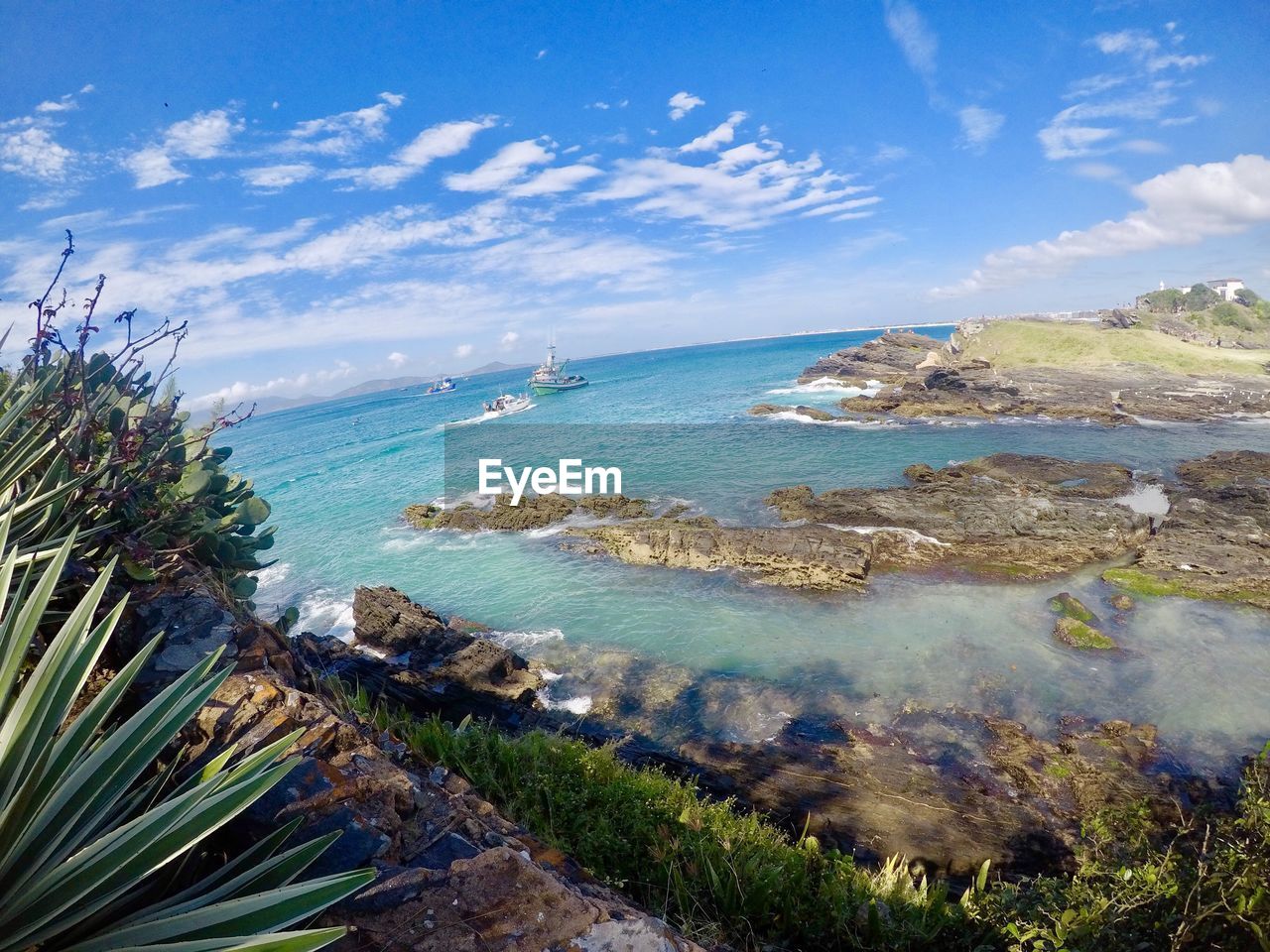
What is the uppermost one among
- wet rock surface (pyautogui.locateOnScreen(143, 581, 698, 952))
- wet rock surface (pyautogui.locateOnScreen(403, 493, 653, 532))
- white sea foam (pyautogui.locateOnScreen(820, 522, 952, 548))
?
wet rock surface (pyautogui.locateOnScreen(143, 581, 698, 952))

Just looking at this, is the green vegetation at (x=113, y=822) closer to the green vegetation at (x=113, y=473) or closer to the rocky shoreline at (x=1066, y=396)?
the green vegetation at (x=113, y=473)

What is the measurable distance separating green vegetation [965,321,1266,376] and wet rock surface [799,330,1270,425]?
281 cm

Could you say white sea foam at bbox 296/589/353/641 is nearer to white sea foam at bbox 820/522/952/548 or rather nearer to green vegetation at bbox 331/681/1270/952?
green vegetation at bbox 331/681/1270/952

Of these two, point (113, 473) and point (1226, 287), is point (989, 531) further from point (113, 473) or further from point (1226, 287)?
point (1226, 287)

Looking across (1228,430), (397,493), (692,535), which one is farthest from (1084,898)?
(1228,430)

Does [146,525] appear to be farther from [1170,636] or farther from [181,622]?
[1170,636]

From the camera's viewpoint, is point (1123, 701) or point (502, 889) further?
point (1123, 701)

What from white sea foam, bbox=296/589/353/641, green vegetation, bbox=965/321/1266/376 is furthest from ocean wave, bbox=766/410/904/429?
white sea foam, bbox=296/589/353/641

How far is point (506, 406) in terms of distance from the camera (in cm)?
7231

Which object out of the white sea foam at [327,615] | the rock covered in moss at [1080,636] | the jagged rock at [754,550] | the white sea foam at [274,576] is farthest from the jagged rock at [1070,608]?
the white sea foam at [274,576]

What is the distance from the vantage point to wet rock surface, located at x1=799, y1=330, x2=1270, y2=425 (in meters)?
35.1

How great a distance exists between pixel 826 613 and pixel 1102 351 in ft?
179

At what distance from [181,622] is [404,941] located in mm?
2953

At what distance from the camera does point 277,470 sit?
50031 mm
